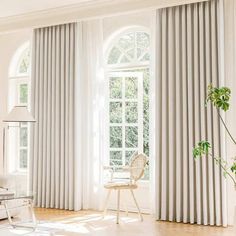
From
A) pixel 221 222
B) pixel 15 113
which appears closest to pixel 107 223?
pixel 221 222

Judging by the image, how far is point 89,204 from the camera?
22.7 feet

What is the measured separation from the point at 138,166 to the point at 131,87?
4.95 feet

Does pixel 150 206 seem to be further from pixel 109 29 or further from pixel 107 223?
pixel 109 29

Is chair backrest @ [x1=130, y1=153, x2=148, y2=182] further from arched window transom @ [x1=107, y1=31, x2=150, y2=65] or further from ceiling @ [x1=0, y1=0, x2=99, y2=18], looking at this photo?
ceiling @ [x1=0, y1=0, x2=99, y2=18]

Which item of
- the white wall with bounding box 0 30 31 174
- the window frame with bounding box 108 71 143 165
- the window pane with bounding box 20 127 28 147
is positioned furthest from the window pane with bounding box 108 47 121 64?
the window pane with bounding box 20 127 28 147

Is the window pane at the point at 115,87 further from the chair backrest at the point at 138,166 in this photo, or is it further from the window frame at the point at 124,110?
the chair backrest at the point at 138,166

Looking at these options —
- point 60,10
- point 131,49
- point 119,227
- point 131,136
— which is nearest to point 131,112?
point 131,136

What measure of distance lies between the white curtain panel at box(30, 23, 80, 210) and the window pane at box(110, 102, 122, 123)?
0.68 meters

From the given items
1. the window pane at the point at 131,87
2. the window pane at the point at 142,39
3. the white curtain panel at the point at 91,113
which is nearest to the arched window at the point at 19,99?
the white curtain panel at the point at 91,113

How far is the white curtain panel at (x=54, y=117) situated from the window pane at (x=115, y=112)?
684 millimetres

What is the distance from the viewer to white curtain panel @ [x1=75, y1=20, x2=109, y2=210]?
6902mm

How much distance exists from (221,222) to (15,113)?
325 cm

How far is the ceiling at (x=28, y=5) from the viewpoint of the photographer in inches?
254

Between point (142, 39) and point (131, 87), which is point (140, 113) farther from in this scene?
point (142, 39)
